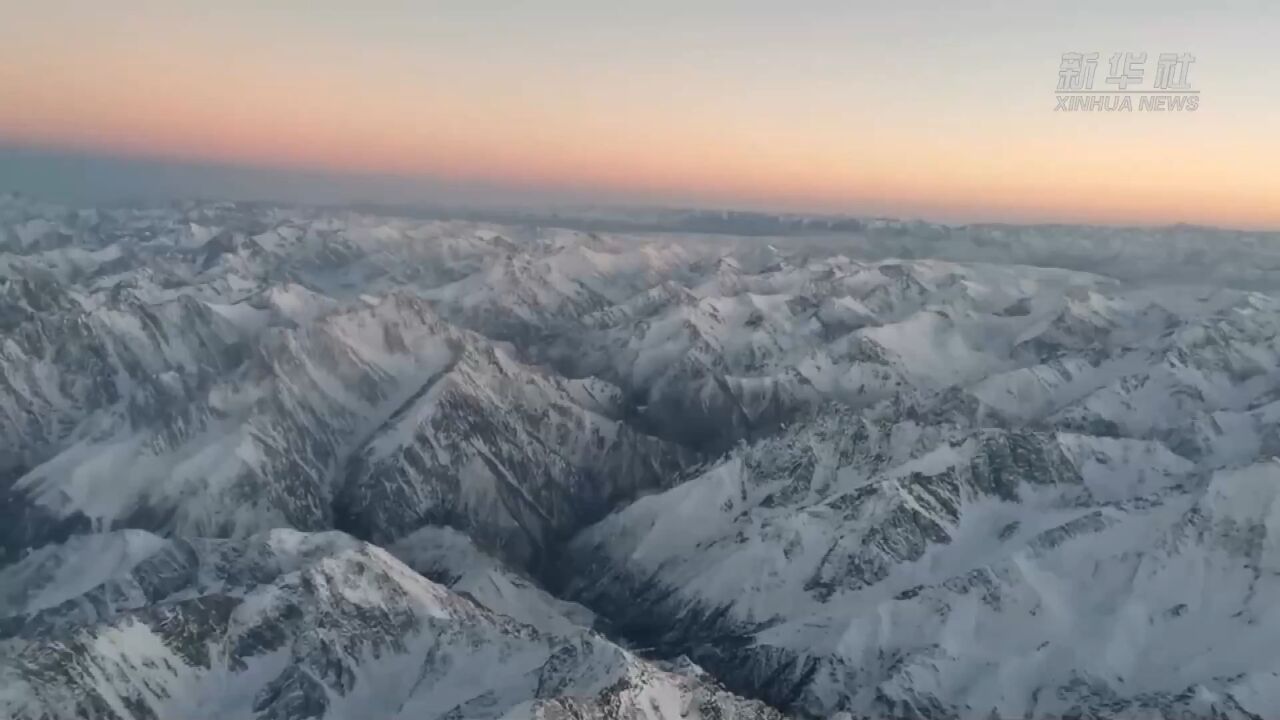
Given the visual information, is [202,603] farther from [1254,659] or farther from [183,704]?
[1254,659]

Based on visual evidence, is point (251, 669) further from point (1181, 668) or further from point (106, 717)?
point (1181, 668)

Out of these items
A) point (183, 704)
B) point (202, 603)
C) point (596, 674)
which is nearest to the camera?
point (596, 674)

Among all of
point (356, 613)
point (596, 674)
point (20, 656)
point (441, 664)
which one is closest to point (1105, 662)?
point (596, 674)

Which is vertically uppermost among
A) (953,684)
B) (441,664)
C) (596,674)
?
(596,674)

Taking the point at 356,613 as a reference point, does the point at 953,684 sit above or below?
below

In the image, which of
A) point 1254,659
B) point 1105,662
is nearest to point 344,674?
point 1105,662

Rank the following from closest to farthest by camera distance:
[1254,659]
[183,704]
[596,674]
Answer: [596,674]
[183,704]
[1254,659]

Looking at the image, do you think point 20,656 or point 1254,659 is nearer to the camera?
point 20,656

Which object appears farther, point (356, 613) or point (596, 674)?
point (356, 613)

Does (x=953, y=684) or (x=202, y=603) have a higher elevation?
(x=202, y=603)
